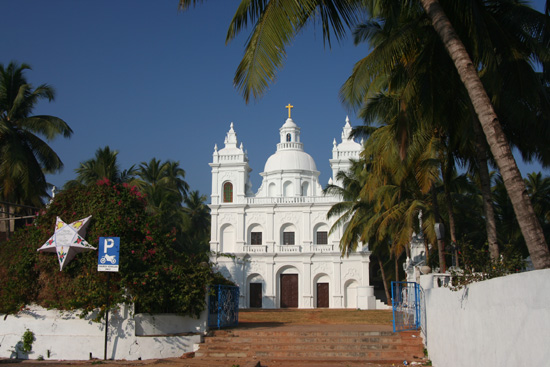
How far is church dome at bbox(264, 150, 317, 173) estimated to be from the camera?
45.6m

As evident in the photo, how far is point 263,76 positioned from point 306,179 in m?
37.8

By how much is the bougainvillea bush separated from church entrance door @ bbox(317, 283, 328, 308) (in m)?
26.9

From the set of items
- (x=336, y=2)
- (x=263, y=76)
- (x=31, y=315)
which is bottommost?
(x=31, y=315)

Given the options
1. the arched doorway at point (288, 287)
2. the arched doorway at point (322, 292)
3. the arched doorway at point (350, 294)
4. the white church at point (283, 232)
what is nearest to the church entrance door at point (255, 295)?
the white church at point (283, 232)

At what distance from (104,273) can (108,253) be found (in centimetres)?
100

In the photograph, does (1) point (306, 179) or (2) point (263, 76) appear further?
(1) point (306, 179)

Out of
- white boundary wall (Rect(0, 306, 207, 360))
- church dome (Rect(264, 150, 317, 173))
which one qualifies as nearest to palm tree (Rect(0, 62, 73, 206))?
white boundary wall (Rect(0, 306, 207, 360))

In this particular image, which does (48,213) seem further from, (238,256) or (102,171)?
(238,256)

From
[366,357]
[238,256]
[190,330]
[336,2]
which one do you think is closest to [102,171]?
[238,256]

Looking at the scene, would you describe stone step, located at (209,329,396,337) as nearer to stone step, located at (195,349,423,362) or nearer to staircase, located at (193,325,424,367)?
staircase, located at (193,325,424,367)

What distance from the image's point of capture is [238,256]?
41.9m

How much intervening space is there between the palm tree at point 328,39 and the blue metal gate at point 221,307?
845 centimetres

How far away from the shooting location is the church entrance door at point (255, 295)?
41625 mm

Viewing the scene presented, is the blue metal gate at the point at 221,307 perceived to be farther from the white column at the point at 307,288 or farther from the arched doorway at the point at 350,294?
the arched doorway at the point at 350,294
